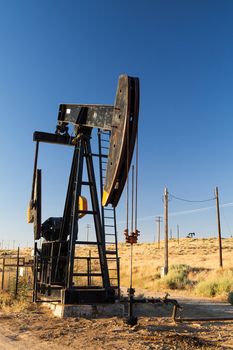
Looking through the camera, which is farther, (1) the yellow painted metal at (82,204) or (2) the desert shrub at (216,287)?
(2) the desert shrub at (216,287)

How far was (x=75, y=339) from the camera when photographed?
6.72 meters

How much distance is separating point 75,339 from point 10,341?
99cm

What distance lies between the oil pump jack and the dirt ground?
3.90 ft

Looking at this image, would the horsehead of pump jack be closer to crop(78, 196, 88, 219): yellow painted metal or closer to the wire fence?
crop(78, 196, 88, 219): yellow painted metal

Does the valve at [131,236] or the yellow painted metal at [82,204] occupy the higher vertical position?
the yellow painted metal at [82,204]

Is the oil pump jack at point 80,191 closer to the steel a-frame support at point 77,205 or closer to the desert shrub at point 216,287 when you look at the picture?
the steel a-frame support at point 77,205

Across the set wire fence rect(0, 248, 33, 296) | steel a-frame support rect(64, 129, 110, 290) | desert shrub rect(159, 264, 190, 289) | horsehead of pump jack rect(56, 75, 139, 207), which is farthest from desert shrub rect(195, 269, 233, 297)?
horsehead of pump jack rect(56, 75, 139, 207)

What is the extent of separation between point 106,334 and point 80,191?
4.04 meters

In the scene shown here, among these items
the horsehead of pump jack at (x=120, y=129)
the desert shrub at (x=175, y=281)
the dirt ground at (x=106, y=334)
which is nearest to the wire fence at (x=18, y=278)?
the dirt ground at (x=106, y=334)

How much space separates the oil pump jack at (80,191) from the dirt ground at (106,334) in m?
1.19

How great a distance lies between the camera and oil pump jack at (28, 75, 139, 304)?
855 centimetres

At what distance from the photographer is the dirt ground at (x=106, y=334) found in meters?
6.24

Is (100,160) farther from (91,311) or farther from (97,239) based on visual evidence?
(91,311)

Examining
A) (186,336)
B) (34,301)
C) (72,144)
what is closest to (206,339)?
(186,336)
